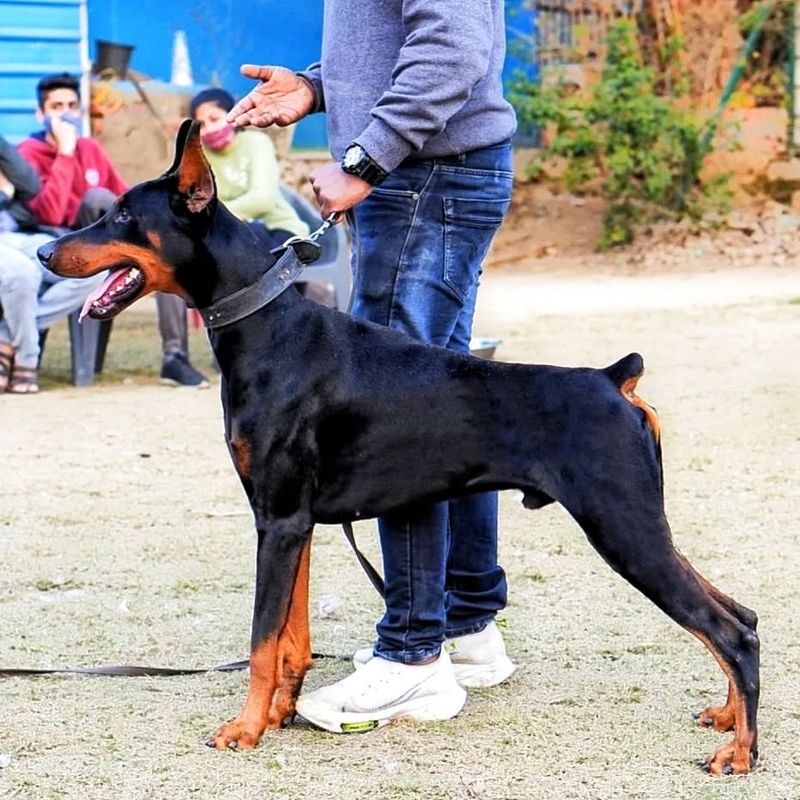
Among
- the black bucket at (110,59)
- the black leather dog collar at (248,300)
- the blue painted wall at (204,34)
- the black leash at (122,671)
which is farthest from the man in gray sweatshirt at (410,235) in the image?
the black bucket at (110,59)

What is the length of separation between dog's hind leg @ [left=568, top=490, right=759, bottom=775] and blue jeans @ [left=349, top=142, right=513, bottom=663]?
551 millimetres

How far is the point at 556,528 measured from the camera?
583cm

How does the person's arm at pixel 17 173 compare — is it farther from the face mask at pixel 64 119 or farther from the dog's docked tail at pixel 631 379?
the dog's docked tail at pixel 631 379

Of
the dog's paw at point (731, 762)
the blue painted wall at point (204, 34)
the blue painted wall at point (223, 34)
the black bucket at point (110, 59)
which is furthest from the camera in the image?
the blue painted wall at point (223, 34)

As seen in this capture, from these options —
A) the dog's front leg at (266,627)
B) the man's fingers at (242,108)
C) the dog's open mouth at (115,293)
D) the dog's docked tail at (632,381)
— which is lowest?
the dog's front leg at (266,627)

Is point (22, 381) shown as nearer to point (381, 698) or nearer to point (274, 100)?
point (274, 100)

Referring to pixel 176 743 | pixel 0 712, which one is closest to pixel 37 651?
pixel 0 712

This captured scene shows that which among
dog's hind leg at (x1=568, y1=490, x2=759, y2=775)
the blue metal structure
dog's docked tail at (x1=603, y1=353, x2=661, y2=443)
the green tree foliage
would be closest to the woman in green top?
the blue metal structure

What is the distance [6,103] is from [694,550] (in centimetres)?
1035

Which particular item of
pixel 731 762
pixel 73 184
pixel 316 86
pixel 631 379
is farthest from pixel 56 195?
pixel 731 762

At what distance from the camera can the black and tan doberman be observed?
11.5ft

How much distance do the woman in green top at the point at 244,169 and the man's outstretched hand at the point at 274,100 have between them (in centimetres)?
523

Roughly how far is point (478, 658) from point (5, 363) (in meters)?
5.58

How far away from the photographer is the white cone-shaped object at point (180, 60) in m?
15.4
